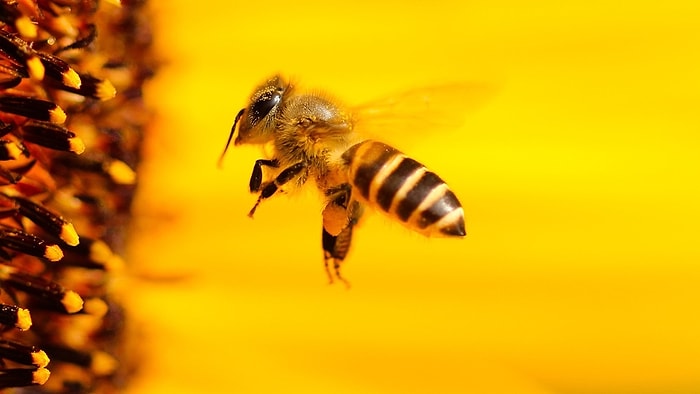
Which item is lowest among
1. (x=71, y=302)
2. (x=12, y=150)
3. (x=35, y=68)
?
(x=71, y=302)

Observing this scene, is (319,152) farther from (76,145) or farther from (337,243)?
(76,145)

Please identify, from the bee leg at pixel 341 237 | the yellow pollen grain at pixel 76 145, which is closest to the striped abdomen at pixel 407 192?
the bee leg at pixel 341 237

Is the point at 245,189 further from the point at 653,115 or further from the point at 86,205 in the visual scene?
the point at 653,115

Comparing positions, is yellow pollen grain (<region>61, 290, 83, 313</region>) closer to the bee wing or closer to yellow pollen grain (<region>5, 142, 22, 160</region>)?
yellow pollen grain (<region>5, 142, 22, 160</region>)

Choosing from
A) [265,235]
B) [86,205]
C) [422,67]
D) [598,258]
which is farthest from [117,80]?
[598,258]

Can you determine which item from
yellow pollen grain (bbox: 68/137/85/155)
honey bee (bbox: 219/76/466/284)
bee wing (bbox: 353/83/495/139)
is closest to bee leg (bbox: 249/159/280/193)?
honey bee (bbox: 219/76/466/284)

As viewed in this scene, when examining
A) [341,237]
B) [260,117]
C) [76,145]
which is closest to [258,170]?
[260,117]

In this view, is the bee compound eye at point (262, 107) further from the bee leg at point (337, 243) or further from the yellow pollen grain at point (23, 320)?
the yellow pollen grain at point (23, 320)

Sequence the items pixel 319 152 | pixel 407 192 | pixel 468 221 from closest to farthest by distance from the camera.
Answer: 1. pixel 407 192
2. pixel 319 152
3. pixel 468 221
